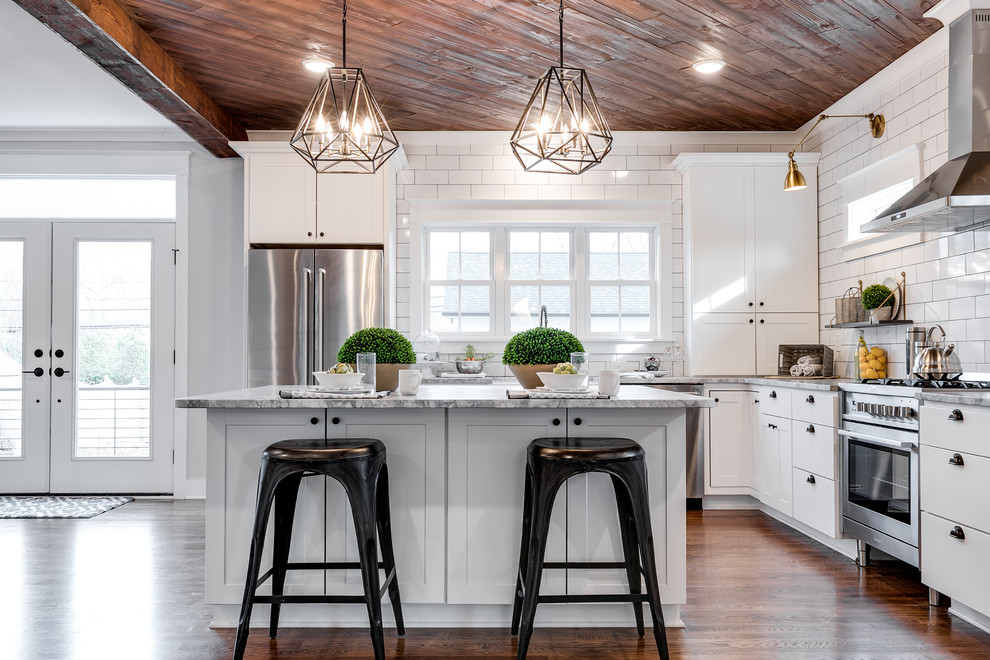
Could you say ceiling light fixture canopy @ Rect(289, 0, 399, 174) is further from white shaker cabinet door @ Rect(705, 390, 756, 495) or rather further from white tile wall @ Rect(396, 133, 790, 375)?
white shaker cabinet door @ Rect(705, 390, 756, 495)

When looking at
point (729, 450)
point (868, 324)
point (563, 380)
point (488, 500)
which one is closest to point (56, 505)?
point (488, 500)

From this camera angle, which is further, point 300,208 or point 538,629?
point 300,208

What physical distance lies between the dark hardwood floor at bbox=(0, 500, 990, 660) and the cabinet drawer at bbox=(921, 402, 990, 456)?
708 millimetres

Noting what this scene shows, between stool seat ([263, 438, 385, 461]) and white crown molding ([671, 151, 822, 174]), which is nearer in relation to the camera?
stool seat ([263, 438, 385, 461])

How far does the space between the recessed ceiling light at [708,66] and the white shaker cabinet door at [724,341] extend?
68.3 inches

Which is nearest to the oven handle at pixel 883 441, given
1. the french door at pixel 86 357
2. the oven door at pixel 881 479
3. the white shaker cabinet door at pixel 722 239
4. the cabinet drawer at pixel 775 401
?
the oven door at pixel 881 479

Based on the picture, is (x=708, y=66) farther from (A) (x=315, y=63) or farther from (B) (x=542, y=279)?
(A) (x=315, y=63)

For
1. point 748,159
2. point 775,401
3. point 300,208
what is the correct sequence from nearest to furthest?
point 775,401, point 300,208, point 748,159

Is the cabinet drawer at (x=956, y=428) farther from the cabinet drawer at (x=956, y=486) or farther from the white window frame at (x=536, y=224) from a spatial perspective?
the white window frame at (x=536, y=224)

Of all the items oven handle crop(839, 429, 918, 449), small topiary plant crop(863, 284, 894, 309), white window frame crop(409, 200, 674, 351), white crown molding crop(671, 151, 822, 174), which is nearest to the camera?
oven handle crop(839, 429, 918, 449)

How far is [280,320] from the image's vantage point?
4.64 meters

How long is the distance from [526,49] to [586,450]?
248 centimetres

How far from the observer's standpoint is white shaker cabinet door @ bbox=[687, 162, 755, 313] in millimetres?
5082

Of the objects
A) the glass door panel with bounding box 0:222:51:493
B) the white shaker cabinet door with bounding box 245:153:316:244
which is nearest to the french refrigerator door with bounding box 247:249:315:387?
the white shaker cabinet door with bounding box 245:153:316:244
